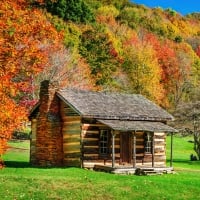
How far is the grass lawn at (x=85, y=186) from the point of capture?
27.0 meters

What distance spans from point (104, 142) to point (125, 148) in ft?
6.41

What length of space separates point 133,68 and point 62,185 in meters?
56.5

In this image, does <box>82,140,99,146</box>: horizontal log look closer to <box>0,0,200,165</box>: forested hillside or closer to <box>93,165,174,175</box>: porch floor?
<box>93,165,174,175</box>: porch floor

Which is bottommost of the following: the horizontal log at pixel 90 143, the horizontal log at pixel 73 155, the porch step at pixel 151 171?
the porch step at pixel 151 171

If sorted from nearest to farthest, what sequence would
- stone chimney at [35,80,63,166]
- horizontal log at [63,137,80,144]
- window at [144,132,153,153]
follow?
horizontal log at [63,137,80,144], stone chimney at [35,80,63,166], window at [144,132,153,153]

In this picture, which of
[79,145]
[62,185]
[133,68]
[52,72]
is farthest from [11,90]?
[133,68]

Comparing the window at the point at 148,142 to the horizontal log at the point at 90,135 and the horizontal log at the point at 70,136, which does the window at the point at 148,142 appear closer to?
the horizontal log at the point at 90,135

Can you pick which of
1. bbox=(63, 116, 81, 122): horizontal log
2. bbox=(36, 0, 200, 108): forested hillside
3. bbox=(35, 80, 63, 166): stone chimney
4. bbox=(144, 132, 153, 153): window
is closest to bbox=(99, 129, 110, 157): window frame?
bbox=(63, 116, 81, 122): horizontal log

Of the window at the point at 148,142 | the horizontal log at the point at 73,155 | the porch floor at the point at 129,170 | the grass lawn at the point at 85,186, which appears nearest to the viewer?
the grass lawn at the point at 85,186

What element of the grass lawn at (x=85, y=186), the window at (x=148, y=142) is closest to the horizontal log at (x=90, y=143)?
the grass lawn at (x=85, y=186)

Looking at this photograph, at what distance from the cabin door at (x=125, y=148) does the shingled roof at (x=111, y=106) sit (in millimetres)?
1535

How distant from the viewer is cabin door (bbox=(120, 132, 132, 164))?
4019cm

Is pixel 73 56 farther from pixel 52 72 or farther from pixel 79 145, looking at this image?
pixel 79 145

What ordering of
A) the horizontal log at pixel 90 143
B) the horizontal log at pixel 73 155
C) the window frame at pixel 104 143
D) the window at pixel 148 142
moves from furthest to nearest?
the window at pixel 148 142, the window frame at pixel 104 143, the horizontal log at pixel 90 143, the horizontal log at pixel 73 155
